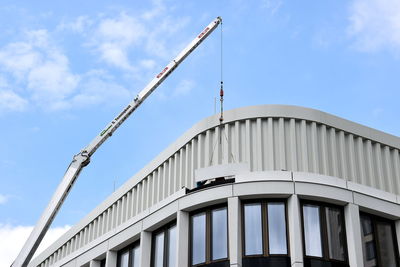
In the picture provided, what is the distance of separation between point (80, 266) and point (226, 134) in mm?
10938

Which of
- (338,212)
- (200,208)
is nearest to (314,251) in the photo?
(338,212)

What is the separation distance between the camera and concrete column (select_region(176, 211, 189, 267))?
107 ft

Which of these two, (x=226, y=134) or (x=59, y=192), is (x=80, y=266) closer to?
(x=59, y=192)

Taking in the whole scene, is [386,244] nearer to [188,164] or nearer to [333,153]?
[333,153]

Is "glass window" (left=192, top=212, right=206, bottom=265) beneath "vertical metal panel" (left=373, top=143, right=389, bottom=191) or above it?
beneath

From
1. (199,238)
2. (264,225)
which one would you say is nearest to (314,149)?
(264,225)

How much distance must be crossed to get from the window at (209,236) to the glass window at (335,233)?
14.8ft

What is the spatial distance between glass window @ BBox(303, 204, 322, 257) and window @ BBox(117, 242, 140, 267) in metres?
9.28

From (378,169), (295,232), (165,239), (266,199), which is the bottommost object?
(295,232)

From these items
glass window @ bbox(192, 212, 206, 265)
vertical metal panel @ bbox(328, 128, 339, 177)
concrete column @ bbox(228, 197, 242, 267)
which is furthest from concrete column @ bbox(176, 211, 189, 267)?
vertical metal panel @ bbox(328, 128, 339, 177)

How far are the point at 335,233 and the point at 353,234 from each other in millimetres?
Result: 809

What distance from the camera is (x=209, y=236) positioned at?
32438mm

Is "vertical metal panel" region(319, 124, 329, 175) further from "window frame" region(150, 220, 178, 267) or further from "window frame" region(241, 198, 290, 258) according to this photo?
"window frame" region(150, 220, 178, 267)

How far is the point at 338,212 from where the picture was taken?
32562mm
